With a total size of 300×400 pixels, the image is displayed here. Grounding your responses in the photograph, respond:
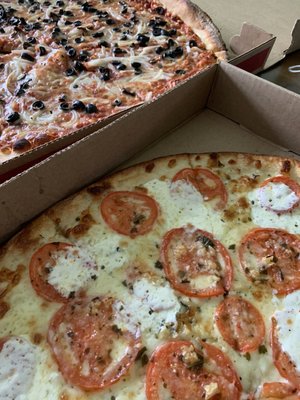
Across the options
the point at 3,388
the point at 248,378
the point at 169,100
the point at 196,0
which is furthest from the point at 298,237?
the point at 196,0

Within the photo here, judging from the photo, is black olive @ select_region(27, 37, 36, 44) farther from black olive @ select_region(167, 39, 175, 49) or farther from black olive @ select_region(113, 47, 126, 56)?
black olive @ select_region(167, 39, 175, 49)

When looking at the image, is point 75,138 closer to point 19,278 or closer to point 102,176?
point 102,176

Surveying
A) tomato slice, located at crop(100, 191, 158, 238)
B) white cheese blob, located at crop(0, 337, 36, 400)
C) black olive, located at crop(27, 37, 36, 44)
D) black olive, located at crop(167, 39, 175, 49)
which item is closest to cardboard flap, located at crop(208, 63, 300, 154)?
black olive, located at crop(167, 39, 175, 49)

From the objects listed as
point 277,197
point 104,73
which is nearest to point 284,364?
point 277,197

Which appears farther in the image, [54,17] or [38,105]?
[54,17]

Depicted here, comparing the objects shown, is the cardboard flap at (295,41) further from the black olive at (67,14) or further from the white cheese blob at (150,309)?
the white cheese blob at (150,309)

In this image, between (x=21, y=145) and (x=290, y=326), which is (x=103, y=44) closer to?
(x=21, y=145)

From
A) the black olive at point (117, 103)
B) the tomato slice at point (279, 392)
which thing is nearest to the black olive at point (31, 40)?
the black olive at point (117, 103)
